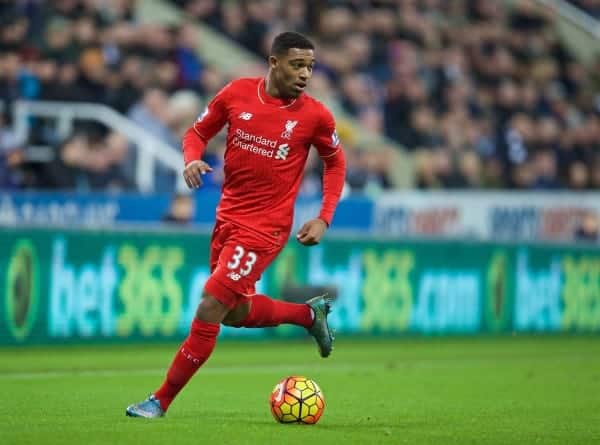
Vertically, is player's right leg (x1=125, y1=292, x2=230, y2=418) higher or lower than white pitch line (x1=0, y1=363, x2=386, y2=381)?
higher

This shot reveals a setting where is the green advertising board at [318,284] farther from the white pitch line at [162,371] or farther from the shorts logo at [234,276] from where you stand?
the shorts logo at [234,276]

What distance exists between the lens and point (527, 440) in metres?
8.26

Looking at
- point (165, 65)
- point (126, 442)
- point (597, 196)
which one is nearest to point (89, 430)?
point (126, 442)

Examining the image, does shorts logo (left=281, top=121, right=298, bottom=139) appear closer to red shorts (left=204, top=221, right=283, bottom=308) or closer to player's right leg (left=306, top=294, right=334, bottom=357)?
red shorts (left=204, top=221, right=283, bottom=308)

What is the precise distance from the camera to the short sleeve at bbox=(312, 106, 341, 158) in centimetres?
908

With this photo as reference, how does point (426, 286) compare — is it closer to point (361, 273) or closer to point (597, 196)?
point (361, 273)

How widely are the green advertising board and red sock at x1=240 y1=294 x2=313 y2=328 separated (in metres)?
6.38

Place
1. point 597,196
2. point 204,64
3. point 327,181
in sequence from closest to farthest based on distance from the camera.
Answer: point 327,181 < point 204,64 < point 597,196

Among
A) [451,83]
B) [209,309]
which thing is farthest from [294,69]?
[451,83]

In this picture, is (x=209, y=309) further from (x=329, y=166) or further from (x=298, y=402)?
(x=329, y=166)

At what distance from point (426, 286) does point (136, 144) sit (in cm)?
444

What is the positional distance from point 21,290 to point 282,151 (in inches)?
277

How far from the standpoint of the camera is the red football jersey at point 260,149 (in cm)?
887

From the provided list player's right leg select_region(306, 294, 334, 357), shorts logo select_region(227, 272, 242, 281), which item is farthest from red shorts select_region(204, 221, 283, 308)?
player's right leg select_region(306, 294, 334, 357)
